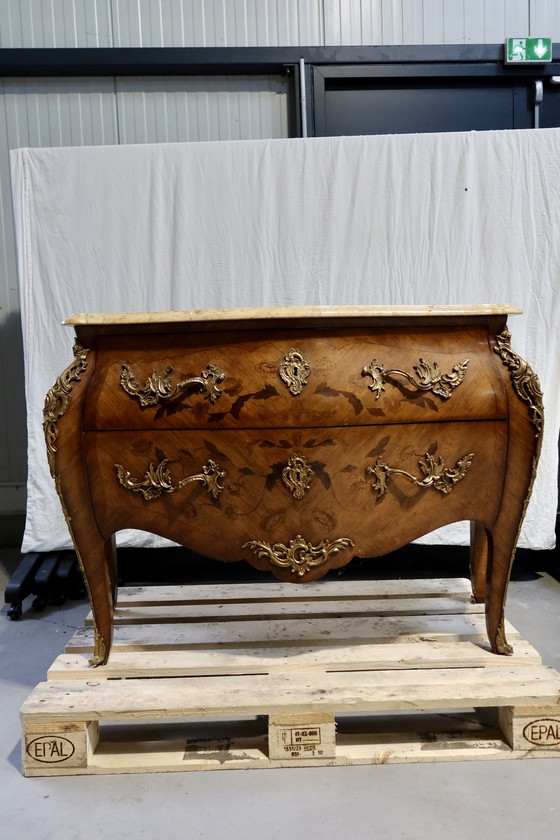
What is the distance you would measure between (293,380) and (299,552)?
0.46 metres

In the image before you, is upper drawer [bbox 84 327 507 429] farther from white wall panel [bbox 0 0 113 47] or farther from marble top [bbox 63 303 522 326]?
white wall panel [bbox 0 0 113 47]

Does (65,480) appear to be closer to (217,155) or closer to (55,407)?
(55,407)

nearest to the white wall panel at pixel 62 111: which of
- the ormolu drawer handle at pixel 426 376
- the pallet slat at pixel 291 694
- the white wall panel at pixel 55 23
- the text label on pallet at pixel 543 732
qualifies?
the white wall panel at pixel 55 23

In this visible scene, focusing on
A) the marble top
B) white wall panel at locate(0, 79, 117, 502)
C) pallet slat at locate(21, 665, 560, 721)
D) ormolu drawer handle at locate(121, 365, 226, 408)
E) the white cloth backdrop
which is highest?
white wall panel at locate(0, 79, 117, 502)

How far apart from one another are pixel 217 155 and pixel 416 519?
177cm

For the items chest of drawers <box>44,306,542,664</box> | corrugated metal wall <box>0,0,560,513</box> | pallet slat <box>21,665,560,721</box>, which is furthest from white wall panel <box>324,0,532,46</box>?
pallet slat <box>21,665,560,721</box>

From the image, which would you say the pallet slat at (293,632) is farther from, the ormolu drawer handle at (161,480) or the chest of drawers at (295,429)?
the ormolu drawer handle at (161,480)

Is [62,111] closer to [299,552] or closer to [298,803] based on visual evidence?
[299,552]

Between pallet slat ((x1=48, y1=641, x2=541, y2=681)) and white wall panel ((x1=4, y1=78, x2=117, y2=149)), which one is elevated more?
white wall panel ((x1=4, y1=78, x2=117, y2=149))

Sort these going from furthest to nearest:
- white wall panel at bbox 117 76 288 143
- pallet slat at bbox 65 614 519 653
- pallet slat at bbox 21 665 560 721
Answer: white wall panel at bbox 117 76 288 143, pallet slat at bbox 65 614 519 653, pallet slat at bbox 21 665 560 721

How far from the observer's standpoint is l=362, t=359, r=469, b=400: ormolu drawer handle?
186 cm

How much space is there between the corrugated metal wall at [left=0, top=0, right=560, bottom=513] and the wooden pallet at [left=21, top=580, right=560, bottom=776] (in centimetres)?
254

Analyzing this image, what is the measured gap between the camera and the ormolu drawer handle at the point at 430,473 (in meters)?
1.90

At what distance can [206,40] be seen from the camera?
3699 millimetres
